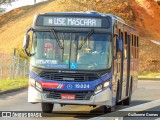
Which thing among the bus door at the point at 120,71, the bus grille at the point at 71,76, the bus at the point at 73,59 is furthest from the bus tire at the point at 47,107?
the bus door at the point at 120,71

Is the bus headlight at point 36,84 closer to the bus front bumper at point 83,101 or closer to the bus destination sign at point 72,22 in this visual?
the bus front bumper at point 83,101

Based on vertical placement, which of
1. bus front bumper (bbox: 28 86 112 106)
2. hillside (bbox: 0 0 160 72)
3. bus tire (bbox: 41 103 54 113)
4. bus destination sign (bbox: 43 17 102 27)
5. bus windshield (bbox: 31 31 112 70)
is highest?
bus destination sign (bbox: 43 17 102 27)

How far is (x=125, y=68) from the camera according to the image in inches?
799

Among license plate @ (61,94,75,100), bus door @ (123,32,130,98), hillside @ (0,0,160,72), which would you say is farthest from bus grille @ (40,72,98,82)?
hillside @ (0,0,160,72)

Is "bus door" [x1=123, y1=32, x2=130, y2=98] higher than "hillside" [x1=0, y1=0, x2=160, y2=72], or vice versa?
"bus door" [x1=123, y1=32, x2=130, y2=98]

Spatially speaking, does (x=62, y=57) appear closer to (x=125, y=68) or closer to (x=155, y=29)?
(x=125, y=68)

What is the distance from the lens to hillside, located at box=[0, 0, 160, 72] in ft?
201

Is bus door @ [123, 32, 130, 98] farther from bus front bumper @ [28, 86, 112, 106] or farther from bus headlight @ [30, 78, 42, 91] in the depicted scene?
bus headlight @ [30, 78, 42, 91]

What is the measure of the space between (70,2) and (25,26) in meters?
8.87

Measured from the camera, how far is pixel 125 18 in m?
66.7

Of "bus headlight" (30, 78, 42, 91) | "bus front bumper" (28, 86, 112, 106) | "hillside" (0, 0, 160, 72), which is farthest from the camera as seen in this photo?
"hillside" (0, 0, 160, 72)

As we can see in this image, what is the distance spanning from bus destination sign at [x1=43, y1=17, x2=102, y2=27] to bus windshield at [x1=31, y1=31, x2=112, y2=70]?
0.27 meters

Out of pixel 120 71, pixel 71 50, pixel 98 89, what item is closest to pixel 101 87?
pixel 98 89

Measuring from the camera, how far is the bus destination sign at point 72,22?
1686 centimetres
